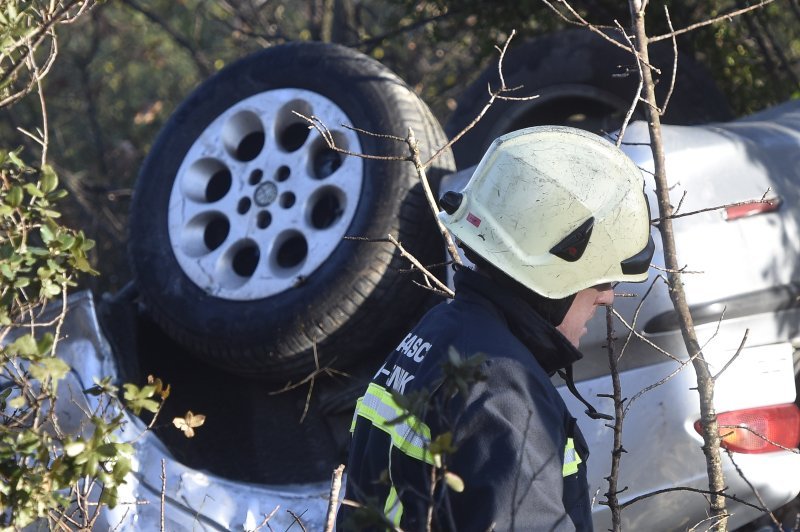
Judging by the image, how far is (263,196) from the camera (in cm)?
396

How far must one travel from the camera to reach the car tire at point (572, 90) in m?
4.21

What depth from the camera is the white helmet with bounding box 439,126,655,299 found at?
2.16m

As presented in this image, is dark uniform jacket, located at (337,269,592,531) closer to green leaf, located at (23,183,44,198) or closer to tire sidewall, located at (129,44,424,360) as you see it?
green leaf, located at (23,183,44,198)

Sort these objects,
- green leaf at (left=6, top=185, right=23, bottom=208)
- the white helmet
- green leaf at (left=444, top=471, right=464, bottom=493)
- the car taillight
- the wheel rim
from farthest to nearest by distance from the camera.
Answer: the wheel rim < the car taillight < green leaf at (left=6, top=185, right=23, bottom=208) < the white helmet < green leaf at (left=444, top=471, right=464, bottom=493)

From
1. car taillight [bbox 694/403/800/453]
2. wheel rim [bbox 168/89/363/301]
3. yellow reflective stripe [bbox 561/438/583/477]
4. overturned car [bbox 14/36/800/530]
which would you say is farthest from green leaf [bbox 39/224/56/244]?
car taillight [bbox 694/403/800/453]

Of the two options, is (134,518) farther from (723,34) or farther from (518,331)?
(723,34)

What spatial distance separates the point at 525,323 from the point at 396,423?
1.40 ft

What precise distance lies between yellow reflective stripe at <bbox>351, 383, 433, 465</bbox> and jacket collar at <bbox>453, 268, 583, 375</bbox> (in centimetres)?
26

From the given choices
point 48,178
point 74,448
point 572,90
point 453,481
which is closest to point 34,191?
point 48,178

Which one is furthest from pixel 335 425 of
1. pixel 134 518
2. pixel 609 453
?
pixel 609 453

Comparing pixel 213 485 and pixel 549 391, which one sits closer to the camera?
pixel 549 391

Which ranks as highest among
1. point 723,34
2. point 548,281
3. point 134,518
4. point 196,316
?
point 723,34

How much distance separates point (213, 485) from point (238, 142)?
1462 mm

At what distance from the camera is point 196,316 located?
3783 millimetres
